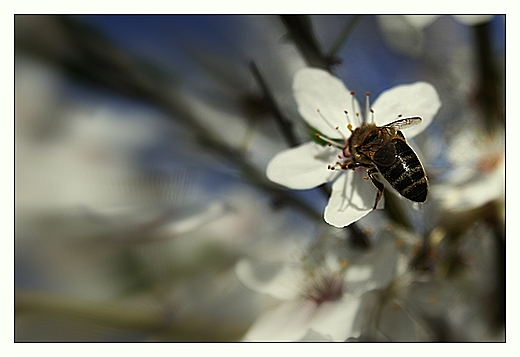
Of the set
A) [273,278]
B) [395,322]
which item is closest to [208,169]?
[273,278]

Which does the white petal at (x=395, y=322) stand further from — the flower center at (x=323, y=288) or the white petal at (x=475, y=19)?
the white petal at (x=475, y=19)

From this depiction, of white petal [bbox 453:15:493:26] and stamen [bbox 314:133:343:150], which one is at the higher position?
white petal [bbox 453:15:493:26]

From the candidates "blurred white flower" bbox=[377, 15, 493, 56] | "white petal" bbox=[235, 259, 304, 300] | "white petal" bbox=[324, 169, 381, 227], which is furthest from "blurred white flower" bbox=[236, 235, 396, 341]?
"blurred white flower" bbox=[377, 15, 493, 56]

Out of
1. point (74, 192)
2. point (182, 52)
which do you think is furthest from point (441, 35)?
point (74, 192)

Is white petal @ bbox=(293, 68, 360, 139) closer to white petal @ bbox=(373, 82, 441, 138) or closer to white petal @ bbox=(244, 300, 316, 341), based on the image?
white petal @ bbox=(373, 82, 441, 138)

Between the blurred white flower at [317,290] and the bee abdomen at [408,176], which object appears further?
the blurred white flower at [317,290]

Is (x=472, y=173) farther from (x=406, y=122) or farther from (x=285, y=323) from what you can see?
(x=285, y=323)

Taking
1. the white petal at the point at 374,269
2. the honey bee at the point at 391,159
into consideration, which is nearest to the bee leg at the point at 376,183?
the honey bee at the point at 391,159

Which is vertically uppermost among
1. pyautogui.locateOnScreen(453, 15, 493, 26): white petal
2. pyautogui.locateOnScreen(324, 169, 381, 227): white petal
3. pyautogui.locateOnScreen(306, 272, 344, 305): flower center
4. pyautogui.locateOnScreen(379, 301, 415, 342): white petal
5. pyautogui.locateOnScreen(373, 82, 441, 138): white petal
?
pyautogui.locateOnScreen(453, 15, 493, 26): white petal
